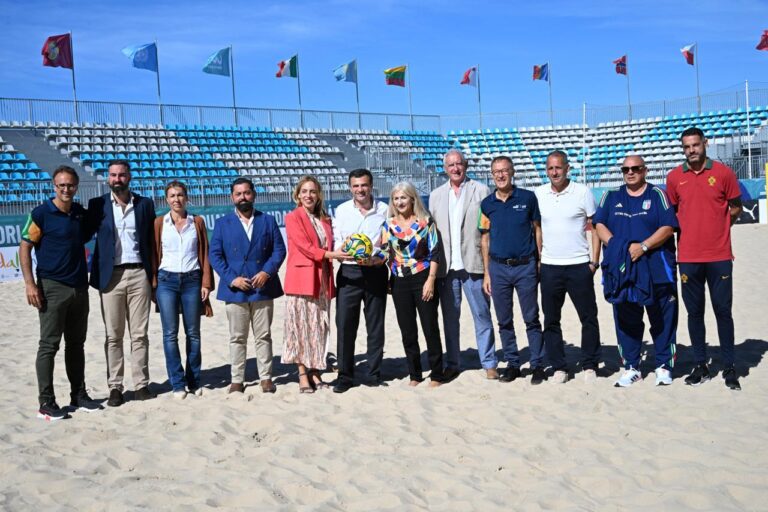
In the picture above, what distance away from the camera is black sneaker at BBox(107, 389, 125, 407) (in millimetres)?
5566

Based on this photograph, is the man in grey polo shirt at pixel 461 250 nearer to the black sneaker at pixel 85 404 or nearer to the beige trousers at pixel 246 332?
the beige trousers at pixel 246 332

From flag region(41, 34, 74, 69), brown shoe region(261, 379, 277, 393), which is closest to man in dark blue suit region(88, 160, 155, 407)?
brown shoe region(261, 379, 277, 393)

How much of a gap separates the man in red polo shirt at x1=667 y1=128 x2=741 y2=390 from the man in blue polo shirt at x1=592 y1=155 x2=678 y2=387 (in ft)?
0.45

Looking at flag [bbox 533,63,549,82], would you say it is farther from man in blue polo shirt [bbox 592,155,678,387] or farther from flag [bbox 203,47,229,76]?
man in blue polo shirt [bbox 592,155,678,387]

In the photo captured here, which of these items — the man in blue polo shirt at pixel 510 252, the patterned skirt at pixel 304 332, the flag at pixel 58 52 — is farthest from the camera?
the flag at pixel 58 52

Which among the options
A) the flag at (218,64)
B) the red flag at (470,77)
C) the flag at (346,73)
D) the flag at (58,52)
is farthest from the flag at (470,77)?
the flag at (58,52)

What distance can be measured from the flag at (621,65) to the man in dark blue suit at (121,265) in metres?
34.6

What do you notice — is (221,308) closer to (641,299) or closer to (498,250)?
(498,250)

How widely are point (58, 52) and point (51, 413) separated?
23.8 metres

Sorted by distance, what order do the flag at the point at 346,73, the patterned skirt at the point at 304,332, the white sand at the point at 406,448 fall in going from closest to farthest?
the white sand at the point at 406,448, the patterned skirt at the point at 304,332, the flag at the point at 346,73

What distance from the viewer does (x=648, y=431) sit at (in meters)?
4.51

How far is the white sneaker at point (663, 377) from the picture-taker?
552cm

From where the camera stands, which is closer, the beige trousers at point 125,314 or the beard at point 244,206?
the beige trousers at point 125,314

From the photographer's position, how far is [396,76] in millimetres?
35312
